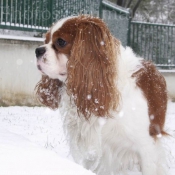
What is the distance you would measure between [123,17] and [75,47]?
7.77 meters

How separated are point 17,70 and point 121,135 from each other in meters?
5.19

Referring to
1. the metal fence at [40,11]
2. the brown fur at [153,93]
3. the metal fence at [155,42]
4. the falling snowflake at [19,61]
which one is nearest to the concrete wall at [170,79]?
the metal fence at [155,42]

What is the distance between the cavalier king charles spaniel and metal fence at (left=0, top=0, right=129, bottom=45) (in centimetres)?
508

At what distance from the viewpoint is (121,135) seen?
3.31 metres

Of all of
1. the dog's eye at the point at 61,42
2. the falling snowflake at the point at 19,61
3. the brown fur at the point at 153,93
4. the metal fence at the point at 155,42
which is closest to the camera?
the dog's eye at the point at 61,42

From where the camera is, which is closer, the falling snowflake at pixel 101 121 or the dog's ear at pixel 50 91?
the falling snowflake at pixel 101 121

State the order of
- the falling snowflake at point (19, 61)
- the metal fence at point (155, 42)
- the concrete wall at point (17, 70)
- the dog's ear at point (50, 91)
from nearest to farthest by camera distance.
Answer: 1. the dog's ear at point (50, 91)
2. the concrete wall at point (17, 70)
3. the falling snowflake at point (19, 61)
4. the metal fence at point (155, 42)

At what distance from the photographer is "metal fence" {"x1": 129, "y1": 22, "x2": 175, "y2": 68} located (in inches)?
438

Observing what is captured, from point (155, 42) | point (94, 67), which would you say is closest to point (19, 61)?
point (155, 42)

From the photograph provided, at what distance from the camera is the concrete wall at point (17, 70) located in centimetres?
798

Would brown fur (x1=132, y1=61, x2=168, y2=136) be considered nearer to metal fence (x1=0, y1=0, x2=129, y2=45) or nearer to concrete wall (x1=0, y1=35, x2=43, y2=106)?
concrete wall (x1=0, y1=35, x2=43, y2=106)

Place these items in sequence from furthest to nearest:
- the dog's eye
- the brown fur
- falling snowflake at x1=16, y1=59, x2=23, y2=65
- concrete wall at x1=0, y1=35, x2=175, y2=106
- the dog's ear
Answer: falling snowflake at x1=16, y1=59, x2=23, y2=65
concrete wall at x1=0, y1=35, x2=175, y2=106
the dog's ear
the brown fur
the dog's eye

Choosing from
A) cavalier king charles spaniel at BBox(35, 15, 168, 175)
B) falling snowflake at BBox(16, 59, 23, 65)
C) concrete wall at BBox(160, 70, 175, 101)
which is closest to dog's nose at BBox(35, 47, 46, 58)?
cavalier king charles spaniel at BBox(35, 15, 168, 175)

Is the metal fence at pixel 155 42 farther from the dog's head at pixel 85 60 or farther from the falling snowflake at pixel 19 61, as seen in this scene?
the dog's head at pixel 85 60
